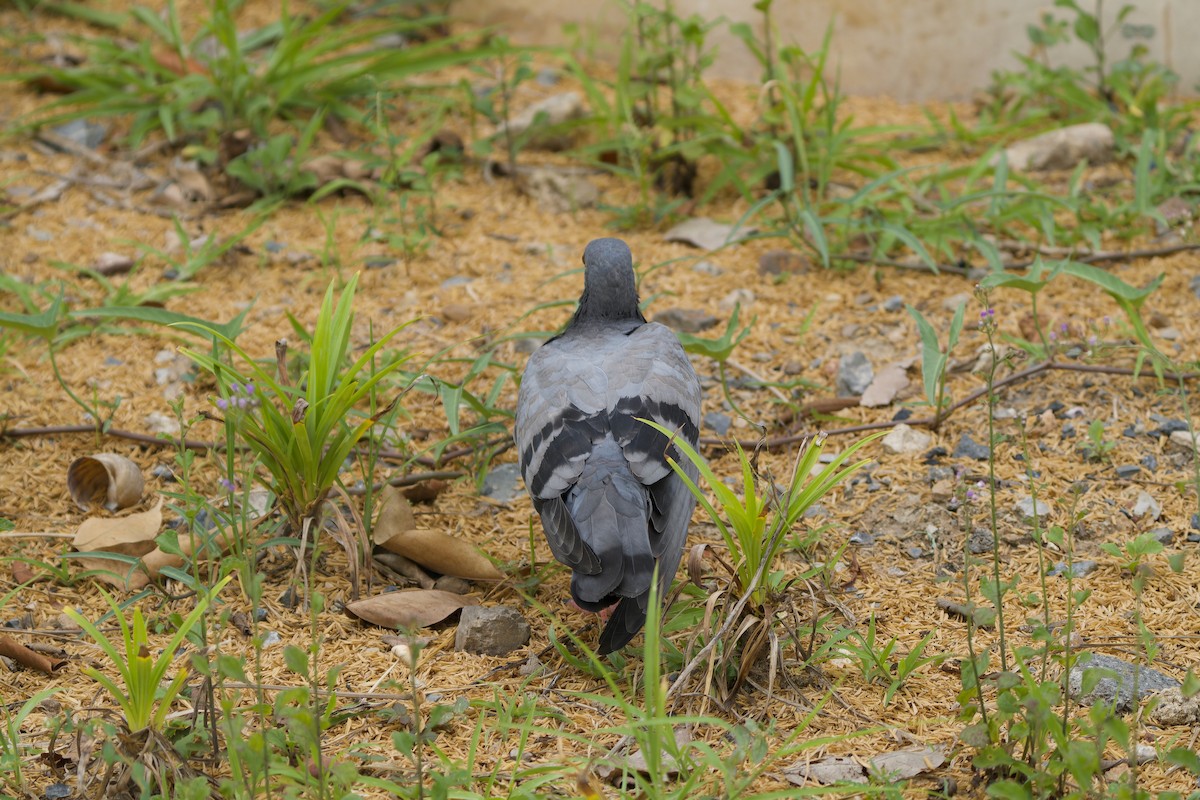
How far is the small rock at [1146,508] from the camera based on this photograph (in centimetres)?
325

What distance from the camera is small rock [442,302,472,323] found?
4.41 metres

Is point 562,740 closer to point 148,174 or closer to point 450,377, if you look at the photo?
point 450,377

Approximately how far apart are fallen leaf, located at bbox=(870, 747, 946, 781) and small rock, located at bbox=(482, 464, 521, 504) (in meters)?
1.53

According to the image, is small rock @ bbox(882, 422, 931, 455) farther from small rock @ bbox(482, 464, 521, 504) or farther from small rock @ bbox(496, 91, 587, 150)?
small rock @ bbox(496, 91, 587, 150)

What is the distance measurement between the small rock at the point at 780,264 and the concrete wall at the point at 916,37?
1490mm

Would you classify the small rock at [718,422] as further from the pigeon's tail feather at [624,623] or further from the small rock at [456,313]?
the pigeon's tail feather at [624,623]

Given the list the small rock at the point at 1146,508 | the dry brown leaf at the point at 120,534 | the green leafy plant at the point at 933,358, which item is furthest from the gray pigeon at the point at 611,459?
the small rock at the point at 1146,508

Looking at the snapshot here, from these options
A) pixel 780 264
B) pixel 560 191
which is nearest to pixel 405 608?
pixel 780 264

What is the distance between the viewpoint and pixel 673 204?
16.2 feet

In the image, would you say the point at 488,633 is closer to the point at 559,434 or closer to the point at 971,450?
the point at 559,434

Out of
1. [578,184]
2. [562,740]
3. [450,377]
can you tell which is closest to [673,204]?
[578,184]

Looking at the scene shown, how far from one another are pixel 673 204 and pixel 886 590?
2.33 m

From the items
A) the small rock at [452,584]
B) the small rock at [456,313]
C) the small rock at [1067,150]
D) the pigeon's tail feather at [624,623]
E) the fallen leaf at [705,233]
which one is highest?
the small rock at [1067,150]

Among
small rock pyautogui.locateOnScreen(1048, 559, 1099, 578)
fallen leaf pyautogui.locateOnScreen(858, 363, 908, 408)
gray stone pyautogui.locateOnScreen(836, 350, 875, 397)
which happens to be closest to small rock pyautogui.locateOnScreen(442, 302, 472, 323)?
gray stone pyautogui.locateOnScreen(836, 350, 875, 397)
